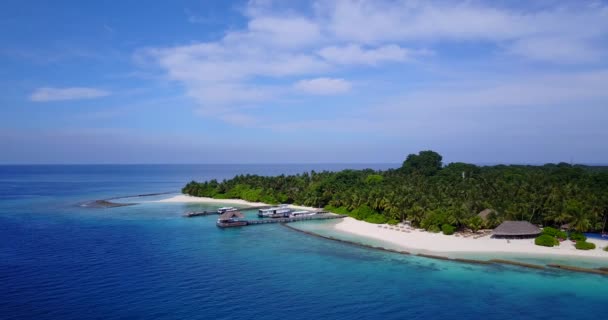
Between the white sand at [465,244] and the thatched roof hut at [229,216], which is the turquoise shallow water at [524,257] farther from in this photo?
the thatched roof hut at [229,216]

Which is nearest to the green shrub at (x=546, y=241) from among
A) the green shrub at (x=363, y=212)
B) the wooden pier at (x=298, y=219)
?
the green shrub at (x=363, y=212)

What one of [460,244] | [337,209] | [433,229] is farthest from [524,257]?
[337,209]

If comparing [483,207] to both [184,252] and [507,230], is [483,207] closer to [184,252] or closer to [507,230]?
[507,230]

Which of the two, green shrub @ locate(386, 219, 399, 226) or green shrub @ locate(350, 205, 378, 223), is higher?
green shrub @ locate(350, 205, 378, 223)

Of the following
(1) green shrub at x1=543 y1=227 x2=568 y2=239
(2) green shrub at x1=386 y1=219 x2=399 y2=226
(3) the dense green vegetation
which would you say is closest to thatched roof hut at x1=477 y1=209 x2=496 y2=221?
(3) the dense green vegetation

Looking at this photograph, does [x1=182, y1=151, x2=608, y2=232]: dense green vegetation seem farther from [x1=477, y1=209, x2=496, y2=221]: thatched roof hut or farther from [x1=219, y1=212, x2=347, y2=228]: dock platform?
[x1=219, y1=212, x2=347, y2=228]: dock platform

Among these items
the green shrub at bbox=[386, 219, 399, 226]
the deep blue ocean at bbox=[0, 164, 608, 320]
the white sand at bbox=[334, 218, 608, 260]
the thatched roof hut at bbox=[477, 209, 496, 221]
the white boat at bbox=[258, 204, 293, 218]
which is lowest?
the deep blue ocean at bbox=[0, 164, 608, 320]
